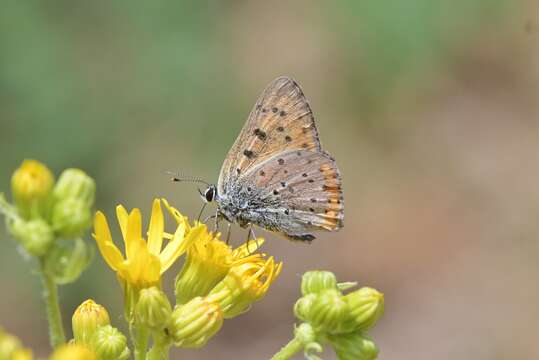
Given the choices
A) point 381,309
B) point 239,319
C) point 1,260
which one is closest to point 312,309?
point 381,309

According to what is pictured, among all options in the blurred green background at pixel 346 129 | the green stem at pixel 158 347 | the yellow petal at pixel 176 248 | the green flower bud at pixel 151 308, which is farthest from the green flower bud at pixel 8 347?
the blurred green background at pixel 346 129

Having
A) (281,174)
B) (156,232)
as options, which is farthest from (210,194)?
(156,232)

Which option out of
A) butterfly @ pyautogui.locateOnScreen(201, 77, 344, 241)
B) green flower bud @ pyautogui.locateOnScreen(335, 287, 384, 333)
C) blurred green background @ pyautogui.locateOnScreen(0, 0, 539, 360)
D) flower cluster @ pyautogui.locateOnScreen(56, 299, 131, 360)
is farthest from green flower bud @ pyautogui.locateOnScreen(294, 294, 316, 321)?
blurred green background @ pyautogui.locateOnScreen(0, 0, 539, 360)

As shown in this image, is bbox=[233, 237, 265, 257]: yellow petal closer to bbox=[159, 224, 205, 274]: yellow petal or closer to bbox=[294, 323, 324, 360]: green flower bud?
bbox=[159, 224, 205, 274]: yellow petal

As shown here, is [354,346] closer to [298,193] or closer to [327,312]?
[327,312]

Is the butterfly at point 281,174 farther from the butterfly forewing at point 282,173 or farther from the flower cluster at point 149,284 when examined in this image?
the flower cluster at point 149,284
